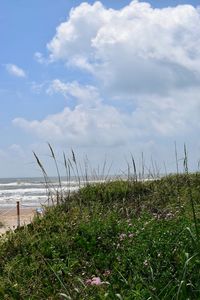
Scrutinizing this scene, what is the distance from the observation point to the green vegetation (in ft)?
15.0

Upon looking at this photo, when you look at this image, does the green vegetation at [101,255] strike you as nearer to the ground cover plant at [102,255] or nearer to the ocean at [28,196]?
the ground cover plant at [102,255]

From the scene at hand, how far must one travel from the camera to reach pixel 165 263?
527 centimetres

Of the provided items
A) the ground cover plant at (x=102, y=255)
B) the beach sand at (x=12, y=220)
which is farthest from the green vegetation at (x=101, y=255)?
the beach sand at (x=12, y=220)

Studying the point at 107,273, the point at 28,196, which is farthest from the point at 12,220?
the point at 28,196

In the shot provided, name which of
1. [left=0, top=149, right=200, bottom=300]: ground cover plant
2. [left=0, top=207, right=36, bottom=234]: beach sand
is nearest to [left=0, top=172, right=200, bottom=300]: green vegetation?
[left=0, top=149, right=200, bottom=300]: ground cover plant

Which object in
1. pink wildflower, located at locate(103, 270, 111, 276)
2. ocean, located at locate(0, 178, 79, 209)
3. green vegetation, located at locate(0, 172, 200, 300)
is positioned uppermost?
ocean, located at locate(0, 178, 79, 209)

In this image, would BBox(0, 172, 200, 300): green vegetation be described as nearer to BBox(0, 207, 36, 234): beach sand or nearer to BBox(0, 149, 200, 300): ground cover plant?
BBox(0, 149, 200, 300): ground cover plant

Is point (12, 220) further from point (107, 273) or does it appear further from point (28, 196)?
point (28, 196)

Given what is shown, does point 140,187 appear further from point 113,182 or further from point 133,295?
point 133,295

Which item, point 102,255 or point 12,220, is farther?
point 12,220

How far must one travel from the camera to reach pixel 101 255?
6770mm

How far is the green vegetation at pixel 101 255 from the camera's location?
456 cm

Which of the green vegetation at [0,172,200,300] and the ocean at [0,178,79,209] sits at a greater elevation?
the ocean at [0,178,79,209]

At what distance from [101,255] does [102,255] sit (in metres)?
0.01
